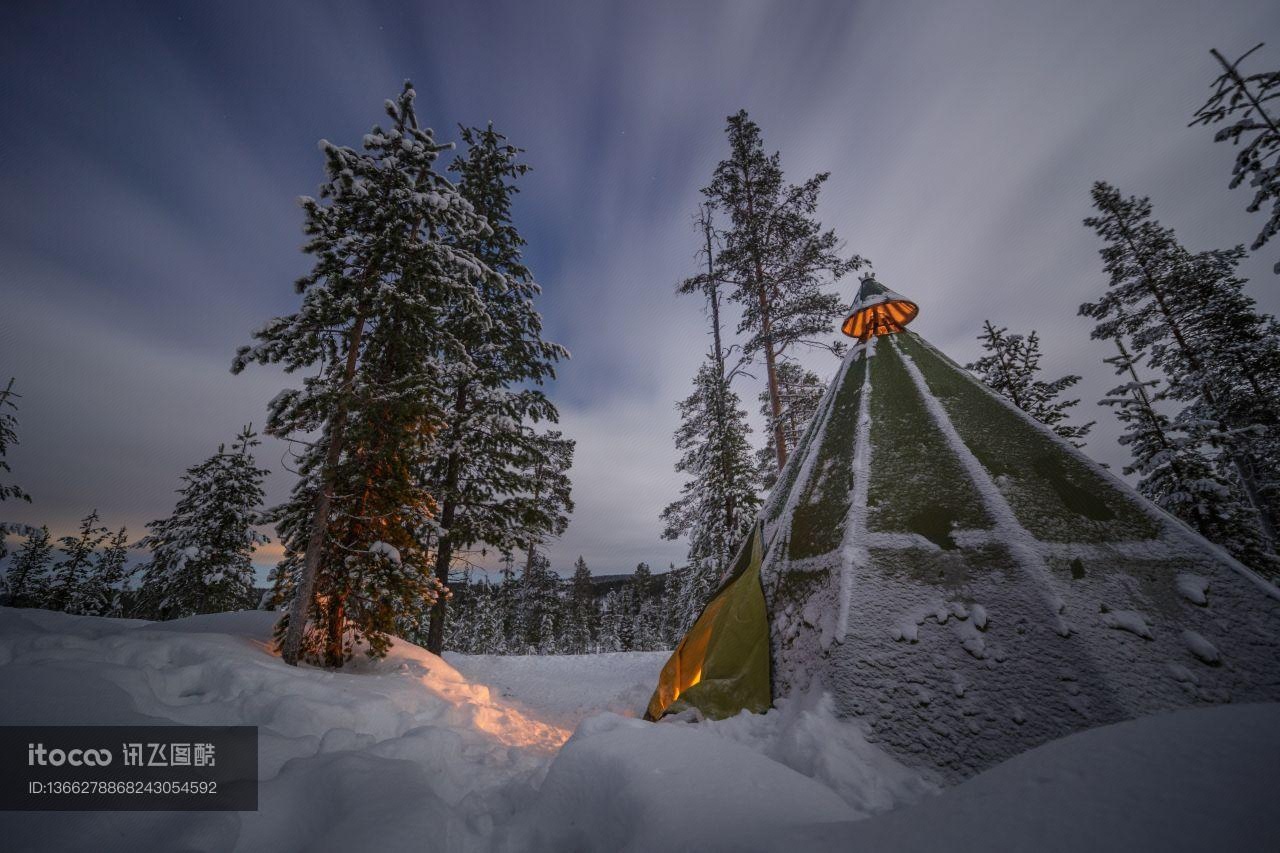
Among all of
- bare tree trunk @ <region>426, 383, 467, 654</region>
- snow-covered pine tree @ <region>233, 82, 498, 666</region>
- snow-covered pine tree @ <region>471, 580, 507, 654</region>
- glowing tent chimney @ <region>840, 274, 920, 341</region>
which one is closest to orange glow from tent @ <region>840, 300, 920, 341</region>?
glowing tent chimney @ <region>840, 274, 920, 341</region>

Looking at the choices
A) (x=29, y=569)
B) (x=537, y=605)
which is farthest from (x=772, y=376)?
(x=29, y=569)

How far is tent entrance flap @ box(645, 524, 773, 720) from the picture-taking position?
13.7 feet

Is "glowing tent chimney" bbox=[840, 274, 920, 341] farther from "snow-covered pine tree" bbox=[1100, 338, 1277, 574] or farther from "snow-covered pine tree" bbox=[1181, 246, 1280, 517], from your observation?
"snow-covered pine tree" bbox=[1181, 246, 1280, 517]

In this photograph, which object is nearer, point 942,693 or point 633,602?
point 942,693

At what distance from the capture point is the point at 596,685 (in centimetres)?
1023

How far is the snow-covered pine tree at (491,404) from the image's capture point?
10406mm

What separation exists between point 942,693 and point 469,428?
33.8ft

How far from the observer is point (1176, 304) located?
14.3m

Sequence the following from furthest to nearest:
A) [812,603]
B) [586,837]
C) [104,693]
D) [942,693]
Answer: [812,603]
[104,693]
[942,693]
[586,837]

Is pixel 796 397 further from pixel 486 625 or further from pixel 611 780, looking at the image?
pixel 486 625

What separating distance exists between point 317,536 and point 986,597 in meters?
8.84

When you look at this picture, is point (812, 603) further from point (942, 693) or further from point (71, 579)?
point (71, 579)

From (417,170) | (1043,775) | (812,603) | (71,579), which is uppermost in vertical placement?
(417,170)

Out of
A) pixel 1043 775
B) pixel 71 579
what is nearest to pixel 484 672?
pixel 1043 775
